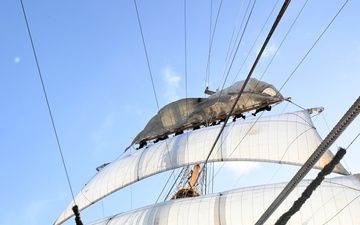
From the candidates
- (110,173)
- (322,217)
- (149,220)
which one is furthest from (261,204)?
(110,173)

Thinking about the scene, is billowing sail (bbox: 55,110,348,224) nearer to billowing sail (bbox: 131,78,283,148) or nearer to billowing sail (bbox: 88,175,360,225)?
billowing sail (bbox: 88,175,360,225)

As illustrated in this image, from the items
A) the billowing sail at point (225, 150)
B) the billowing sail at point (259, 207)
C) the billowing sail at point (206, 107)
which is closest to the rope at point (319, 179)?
the billowing sail at point (259, 207)

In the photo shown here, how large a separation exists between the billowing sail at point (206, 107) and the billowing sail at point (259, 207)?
18.7 feet

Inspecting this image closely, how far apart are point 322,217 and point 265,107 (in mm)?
7215

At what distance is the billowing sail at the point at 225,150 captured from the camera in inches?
378

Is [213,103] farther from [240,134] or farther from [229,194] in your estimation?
[229,194]

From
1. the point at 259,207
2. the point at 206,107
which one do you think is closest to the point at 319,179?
the point at 259,207

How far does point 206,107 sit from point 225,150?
4.06m

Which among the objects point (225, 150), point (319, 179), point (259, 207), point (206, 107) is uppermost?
point (319, 179)

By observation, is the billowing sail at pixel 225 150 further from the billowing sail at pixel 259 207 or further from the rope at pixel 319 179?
the rope at pixel 319 179

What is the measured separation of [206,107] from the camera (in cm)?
1469

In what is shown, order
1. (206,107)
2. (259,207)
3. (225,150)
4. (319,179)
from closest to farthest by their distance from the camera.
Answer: (319,179), (259,207), (225,150), (206,107)

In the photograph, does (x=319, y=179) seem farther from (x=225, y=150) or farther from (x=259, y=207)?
(x=225, y=150)

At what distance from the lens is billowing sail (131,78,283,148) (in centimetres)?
1409
